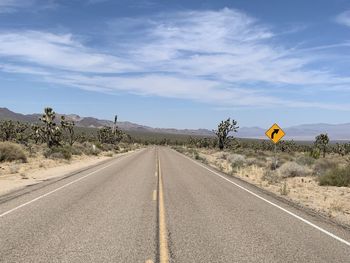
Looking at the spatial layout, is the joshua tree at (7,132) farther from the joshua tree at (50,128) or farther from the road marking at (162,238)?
the road marking at (162,238)

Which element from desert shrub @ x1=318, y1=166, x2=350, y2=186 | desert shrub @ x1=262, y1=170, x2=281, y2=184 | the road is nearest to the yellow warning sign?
desert shrub @ x1=262, y1=170, x2=281, y2=184

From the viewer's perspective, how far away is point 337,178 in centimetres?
2267

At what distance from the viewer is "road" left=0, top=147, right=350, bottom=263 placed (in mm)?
7500

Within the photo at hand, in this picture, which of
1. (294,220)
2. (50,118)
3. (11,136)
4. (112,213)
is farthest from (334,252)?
(11,136)

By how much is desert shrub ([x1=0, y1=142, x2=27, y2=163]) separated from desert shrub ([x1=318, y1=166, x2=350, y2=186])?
2346 cm

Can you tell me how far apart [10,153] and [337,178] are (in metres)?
24.4

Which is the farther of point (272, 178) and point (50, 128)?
point (50, 128)

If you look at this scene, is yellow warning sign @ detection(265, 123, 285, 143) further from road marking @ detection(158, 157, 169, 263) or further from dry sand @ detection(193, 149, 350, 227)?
road marking @ detection(158, 157, 169, 263)

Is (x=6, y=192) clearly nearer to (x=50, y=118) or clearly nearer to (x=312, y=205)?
(x=312, y=205)

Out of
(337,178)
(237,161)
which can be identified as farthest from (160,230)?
(237,161)

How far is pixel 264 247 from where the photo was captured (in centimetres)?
820

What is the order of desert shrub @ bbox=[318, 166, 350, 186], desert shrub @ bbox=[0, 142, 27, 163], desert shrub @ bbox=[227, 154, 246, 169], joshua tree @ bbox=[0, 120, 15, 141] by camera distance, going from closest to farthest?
desert shrub @ bbox=[318, 166, 350, 186], desert shrub @ bbox=[0, 142, 27, 163], desert shrub @ bbox=[227, 154, 246, 169], joshua tree @ bbox=[0, 120, 15, 141]

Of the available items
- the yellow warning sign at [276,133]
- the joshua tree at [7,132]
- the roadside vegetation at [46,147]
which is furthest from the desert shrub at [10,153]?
the joshua tree at [7,132]

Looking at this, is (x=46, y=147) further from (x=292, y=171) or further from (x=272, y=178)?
(x=272, y=178)
